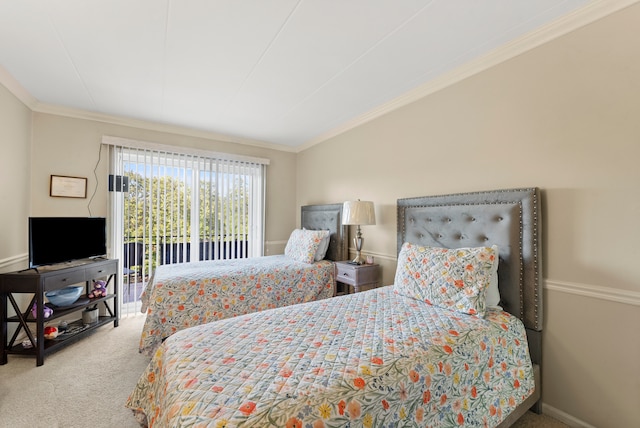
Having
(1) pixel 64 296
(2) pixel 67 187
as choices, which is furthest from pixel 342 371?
(2) pixel 67 187

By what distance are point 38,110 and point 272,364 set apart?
392cm

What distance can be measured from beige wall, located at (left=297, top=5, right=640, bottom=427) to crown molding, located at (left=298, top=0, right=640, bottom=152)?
0.15 ft

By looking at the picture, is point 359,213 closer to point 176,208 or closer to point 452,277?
point 452,277

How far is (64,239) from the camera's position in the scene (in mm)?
2688

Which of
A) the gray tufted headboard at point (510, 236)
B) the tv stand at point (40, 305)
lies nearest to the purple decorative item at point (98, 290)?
the tv stand at point (40, 305)

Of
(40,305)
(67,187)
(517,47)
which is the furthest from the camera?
(67,187)

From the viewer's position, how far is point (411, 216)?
2.52 meters

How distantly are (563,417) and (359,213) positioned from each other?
6.75 ft

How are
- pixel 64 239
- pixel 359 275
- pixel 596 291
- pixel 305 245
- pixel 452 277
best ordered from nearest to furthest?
pixel 596 291 < pixel 452 277 < pixel 64 239 < pixel 359 275 < pixel 305 245

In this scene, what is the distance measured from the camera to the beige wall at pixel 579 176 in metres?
1.45

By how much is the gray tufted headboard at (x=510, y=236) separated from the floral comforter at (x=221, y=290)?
1.54m

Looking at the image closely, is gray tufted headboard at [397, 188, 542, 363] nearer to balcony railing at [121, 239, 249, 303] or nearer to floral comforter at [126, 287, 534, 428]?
floral comforter at [126, 287, 534, 428]

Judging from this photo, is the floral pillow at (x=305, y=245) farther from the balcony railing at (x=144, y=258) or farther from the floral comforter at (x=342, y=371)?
the floral comforter at (x=342, y=371)

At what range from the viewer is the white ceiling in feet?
5.24
